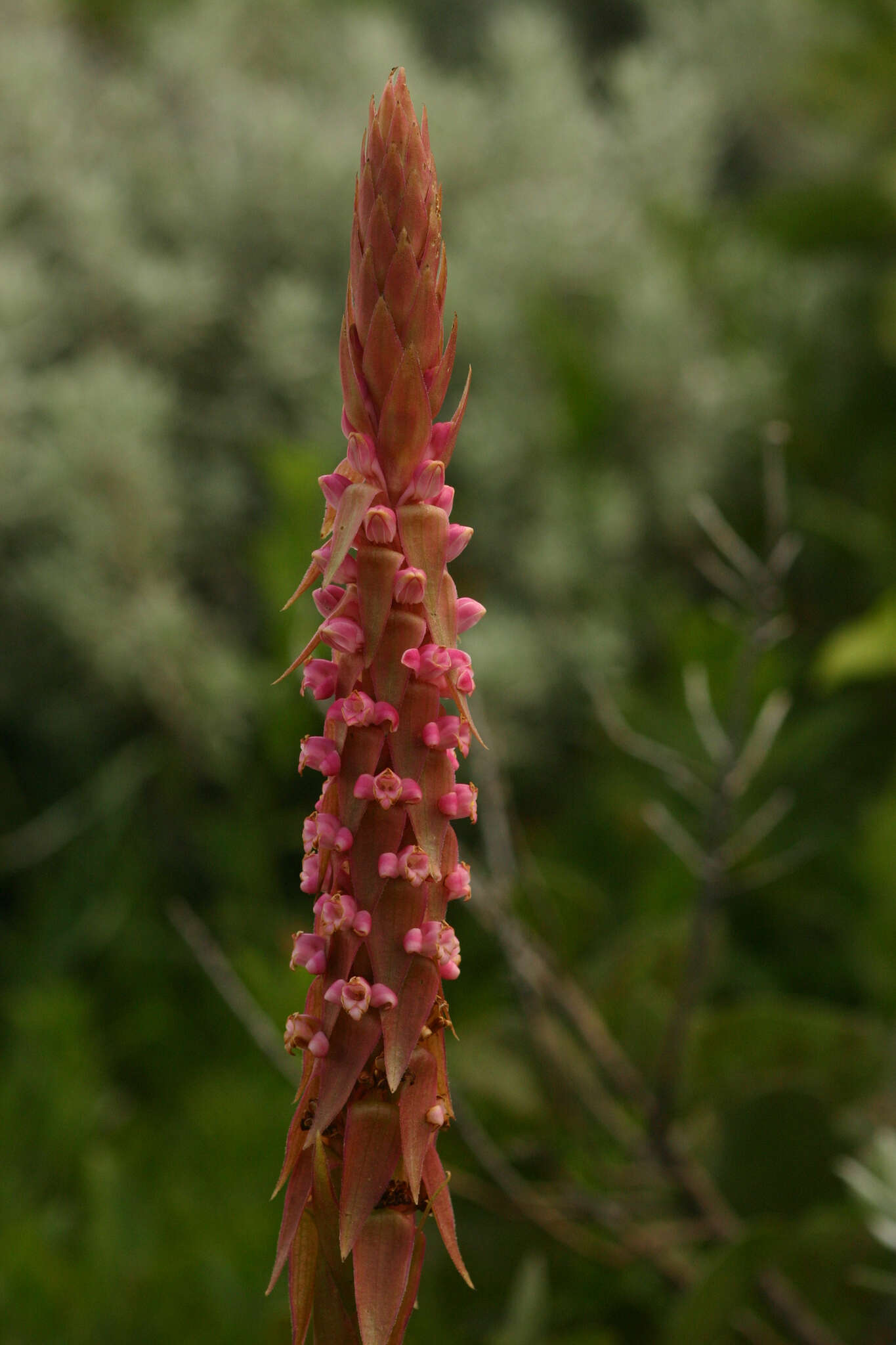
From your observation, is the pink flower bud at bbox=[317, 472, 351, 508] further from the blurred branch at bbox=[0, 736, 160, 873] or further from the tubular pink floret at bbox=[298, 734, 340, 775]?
the blurred branch at bbox=[0, 736, 160, 873]

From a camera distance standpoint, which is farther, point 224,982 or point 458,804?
point 224,982

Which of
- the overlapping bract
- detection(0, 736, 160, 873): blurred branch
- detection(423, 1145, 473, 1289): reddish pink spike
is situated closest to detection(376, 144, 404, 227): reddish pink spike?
the overlapping bract

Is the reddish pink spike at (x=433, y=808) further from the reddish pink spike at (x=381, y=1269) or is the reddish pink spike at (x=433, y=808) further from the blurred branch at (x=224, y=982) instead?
the blurred branch at (x=224, y=982)

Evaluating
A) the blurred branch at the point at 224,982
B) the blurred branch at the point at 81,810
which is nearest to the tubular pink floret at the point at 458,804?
the blurred branch at the point at 224,982

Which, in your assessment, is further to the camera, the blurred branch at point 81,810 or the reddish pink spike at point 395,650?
the blurred branch at point 81,810

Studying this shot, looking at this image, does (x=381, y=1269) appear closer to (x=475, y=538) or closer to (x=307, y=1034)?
(x=307, y=1034)

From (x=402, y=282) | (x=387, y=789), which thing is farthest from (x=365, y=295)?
(x=387, y=789)

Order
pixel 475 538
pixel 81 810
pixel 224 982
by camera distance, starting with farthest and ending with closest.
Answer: pixel 475 538 → pixel 81 810 → pixel 224 982
